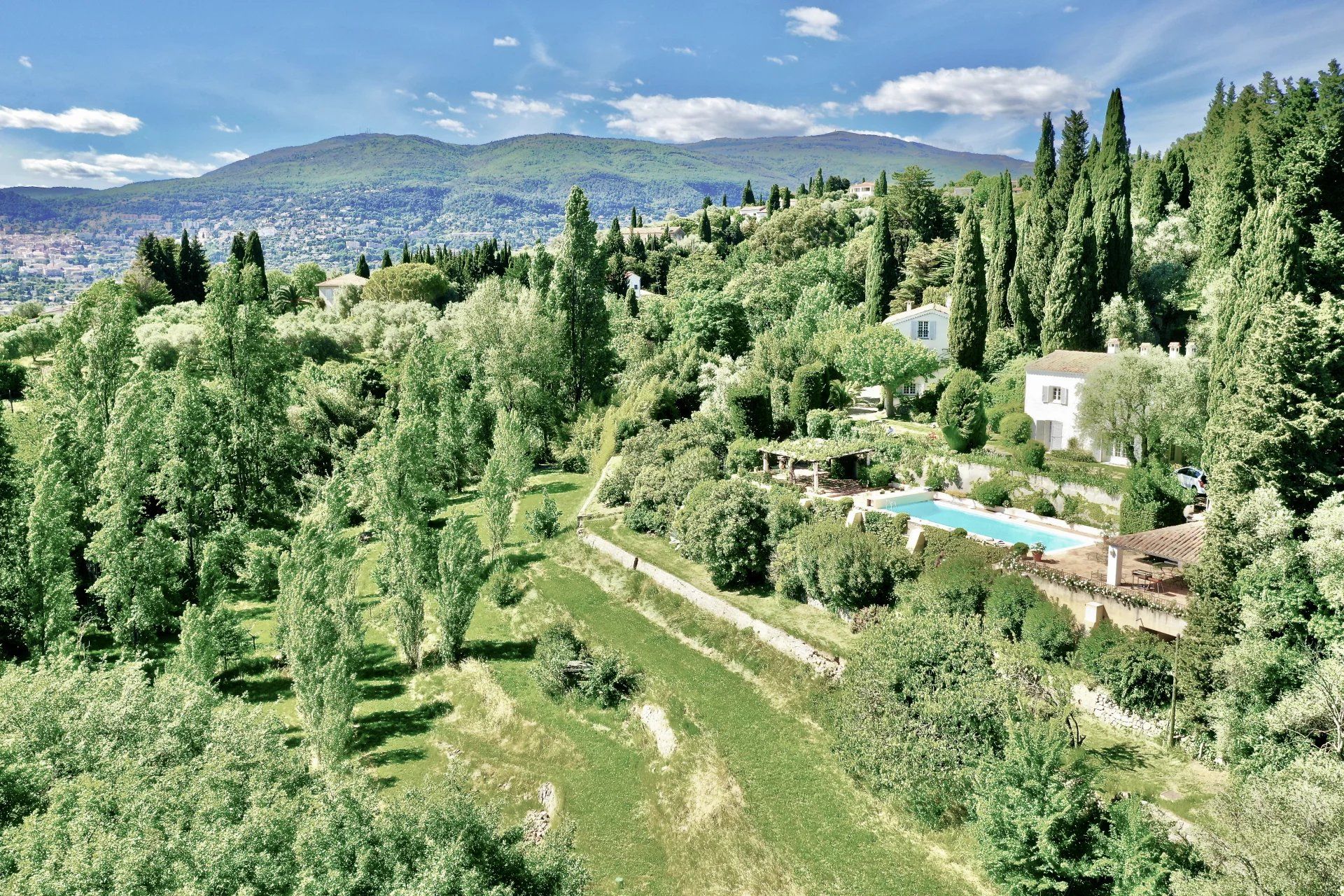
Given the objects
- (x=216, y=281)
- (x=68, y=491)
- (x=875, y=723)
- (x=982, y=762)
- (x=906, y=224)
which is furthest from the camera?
(x=906, y=224)

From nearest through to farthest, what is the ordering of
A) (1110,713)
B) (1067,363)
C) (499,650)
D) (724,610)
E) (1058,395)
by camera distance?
(1110,713)
(724,610)
(499,650)
(1058,395)
(1067,363)

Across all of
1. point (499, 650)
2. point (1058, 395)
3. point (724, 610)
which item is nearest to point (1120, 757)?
point (724, 610)

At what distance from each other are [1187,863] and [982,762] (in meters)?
3.22

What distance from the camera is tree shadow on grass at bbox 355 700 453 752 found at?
20.8m

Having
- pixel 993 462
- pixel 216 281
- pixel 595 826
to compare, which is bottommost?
pixel 595 826

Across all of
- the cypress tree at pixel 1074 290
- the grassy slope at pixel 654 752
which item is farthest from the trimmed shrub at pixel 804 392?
the cypress tree at pixel 1074 290

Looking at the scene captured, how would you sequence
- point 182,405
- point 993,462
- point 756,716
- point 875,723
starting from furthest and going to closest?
point 182,405 → point 993,462 → point 756,716 → point 875,723

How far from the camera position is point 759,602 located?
955 inches

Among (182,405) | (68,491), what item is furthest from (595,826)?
(182,405)

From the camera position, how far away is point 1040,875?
12.9 metres

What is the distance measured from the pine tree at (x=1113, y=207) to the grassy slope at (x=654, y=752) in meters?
29.0

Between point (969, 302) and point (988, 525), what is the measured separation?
16.7 m

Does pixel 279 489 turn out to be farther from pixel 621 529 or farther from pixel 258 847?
pixel 258 847

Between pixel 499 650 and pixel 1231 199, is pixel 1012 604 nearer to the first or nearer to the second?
pixel 499 650
